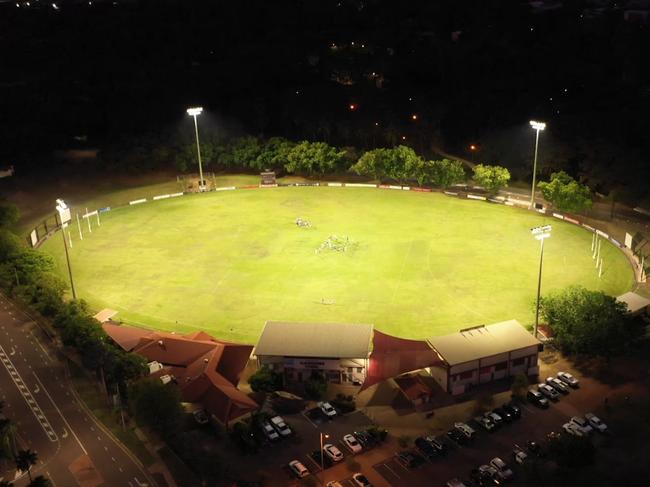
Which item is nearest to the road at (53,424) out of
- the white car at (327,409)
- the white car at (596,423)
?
the white car at (327,409)

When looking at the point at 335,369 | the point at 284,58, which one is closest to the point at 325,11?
the point at 284,58

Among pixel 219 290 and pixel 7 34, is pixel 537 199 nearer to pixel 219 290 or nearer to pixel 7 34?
pixel 219 290

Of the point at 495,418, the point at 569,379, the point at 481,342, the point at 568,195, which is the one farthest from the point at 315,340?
the point at 568,195

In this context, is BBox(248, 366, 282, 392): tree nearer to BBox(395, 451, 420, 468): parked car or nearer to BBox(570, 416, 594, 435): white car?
BBox(395, 451, 420, 468): parked car

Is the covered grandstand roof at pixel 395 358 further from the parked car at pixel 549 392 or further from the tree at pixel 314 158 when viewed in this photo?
the tree at pixel 314 158

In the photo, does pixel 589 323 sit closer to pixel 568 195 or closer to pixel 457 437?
pixel 457 437

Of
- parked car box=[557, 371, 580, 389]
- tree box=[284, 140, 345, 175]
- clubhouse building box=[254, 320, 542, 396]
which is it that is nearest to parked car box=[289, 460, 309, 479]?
clubhouse building box=[254, 320, 542, 396]
